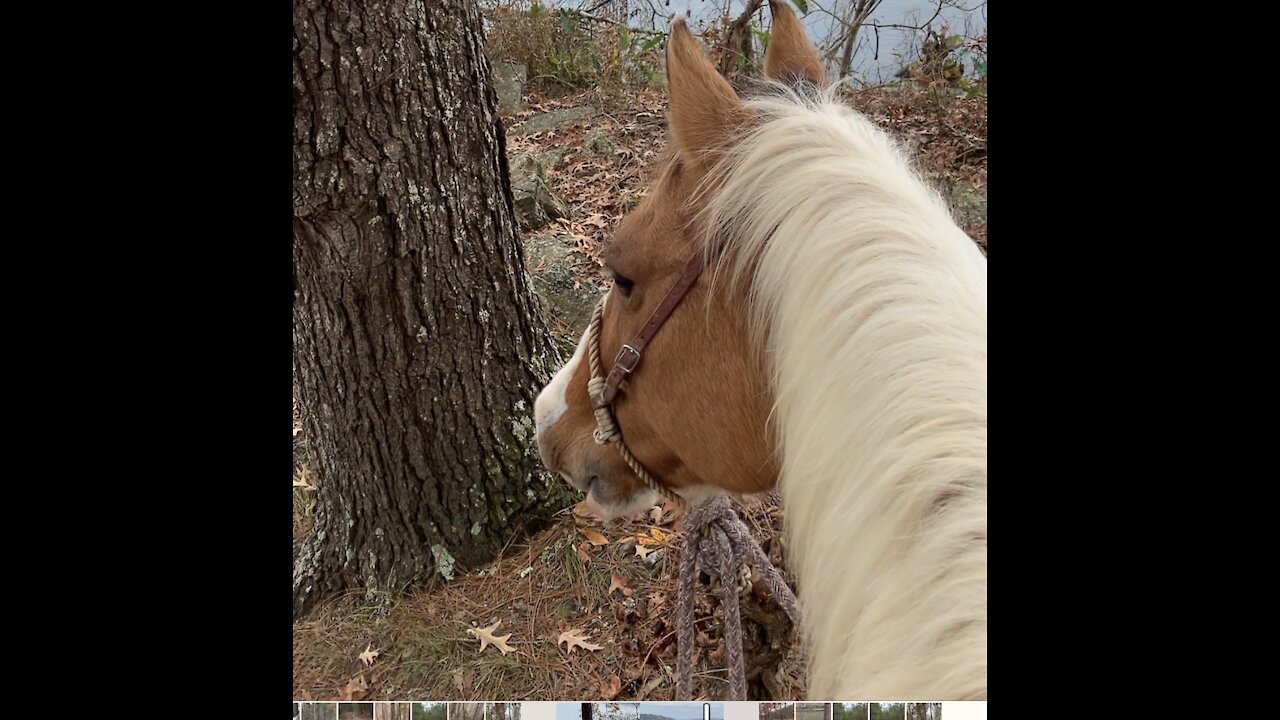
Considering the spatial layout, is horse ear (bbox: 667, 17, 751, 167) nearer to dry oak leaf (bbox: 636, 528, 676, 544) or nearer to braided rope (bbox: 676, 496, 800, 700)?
braided rope (bbox: 676, 496, 800, 700)

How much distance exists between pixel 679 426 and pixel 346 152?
817 millimetres

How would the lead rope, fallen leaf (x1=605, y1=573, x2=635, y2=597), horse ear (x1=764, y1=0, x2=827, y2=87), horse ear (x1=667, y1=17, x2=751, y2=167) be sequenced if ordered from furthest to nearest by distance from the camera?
fallen leaf (x1=605, y1=573, x2=635, y2=597), the lead rope, horse ear (x1=764, y1=0, x2=827, y2=87), horse ear (x1=667, y1=17, x2=751, y2=167)

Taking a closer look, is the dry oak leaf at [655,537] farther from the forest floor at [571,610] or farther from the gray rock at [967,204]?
the gray rock at [967,204]

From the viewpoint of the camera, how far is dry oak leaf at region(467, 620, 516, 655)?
60.5 inches

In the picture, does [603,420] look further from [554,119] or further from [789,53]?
[554,119]

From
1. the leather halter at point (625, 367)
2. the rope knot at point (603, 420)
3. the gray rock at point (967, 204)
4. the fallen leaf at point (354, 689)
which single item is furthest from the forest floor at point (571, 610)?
the rope knot at point (603, 420)

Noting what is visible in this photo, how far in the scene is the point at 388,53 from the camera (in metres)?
1.53

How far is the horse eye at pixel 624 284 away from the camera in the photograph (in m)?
1.14

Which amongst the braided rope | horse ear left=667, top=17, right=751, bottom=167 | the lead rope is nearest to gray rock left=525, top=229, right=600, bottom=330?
the lead rope

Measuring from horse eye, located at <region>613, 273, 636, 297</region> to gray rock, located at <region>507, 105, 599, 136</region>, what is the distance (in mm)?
598

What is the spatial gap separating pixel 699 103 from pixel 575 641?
996 mm

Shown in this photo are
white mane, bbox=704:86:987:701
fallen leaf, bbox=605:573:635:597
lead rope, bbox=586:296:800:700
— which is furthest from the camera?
fallen leaf, bbox=605:573:635:597
